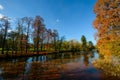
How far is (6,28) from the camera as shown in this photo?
133 ft

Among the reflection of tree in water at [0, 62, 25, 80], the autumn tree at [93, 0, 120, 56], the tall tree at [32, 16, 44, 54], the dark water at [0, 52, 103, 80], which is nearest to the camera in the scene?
the dark water at [0, 52, 103, 80]

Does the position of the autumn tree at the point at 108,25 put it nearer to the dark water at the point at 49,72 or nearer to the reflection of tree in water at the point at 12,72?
the dark water at the point at 49,72

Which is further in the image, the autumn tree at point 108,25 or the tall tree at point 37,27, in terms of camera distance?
the tall tree at point 37,27

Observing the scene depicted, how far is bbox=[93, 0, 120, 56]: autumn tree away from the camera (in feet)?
49.4

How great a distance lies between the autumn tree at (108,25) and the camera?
15.0m

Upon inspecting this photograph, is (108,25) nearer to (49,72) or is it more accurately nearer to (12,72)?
(49,72)

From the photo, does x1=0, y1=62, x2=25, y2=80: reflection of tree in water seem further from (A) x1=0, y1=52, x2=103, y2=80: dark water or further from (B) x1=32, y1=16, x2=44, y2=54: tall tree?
(B) x1=32, y1=16, x2=44, y2=54: tall tree

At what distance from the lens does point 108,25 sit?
1634 centimetres

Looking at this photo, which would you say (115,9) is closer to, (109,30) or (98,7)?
(109,30)

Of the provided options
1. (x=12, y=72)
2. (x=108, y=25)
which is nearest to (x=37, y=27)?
(x=12, y=72)

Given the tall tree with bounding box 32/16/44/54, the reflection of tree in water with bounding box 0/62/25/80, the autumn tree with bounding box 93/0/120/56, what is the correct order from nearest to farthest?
the reflection of tree in water with bounding box 0/62/25/80, the autumn tree with bounding box 93/0/120/56, the tall tree with bounding box 32/16/44/54

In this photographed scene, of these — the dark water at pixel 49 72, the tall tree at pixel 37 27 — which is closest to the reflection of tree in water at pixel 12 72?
the dark water at pixel 49 72

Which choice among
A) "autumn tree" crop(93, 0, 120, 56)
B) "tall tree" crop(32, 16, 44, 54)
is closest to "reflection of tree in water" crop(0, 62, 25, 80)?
"autumn tree" crop(93, 0, 120, 56)

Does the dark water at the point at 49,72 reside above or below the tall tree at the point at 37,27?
below
